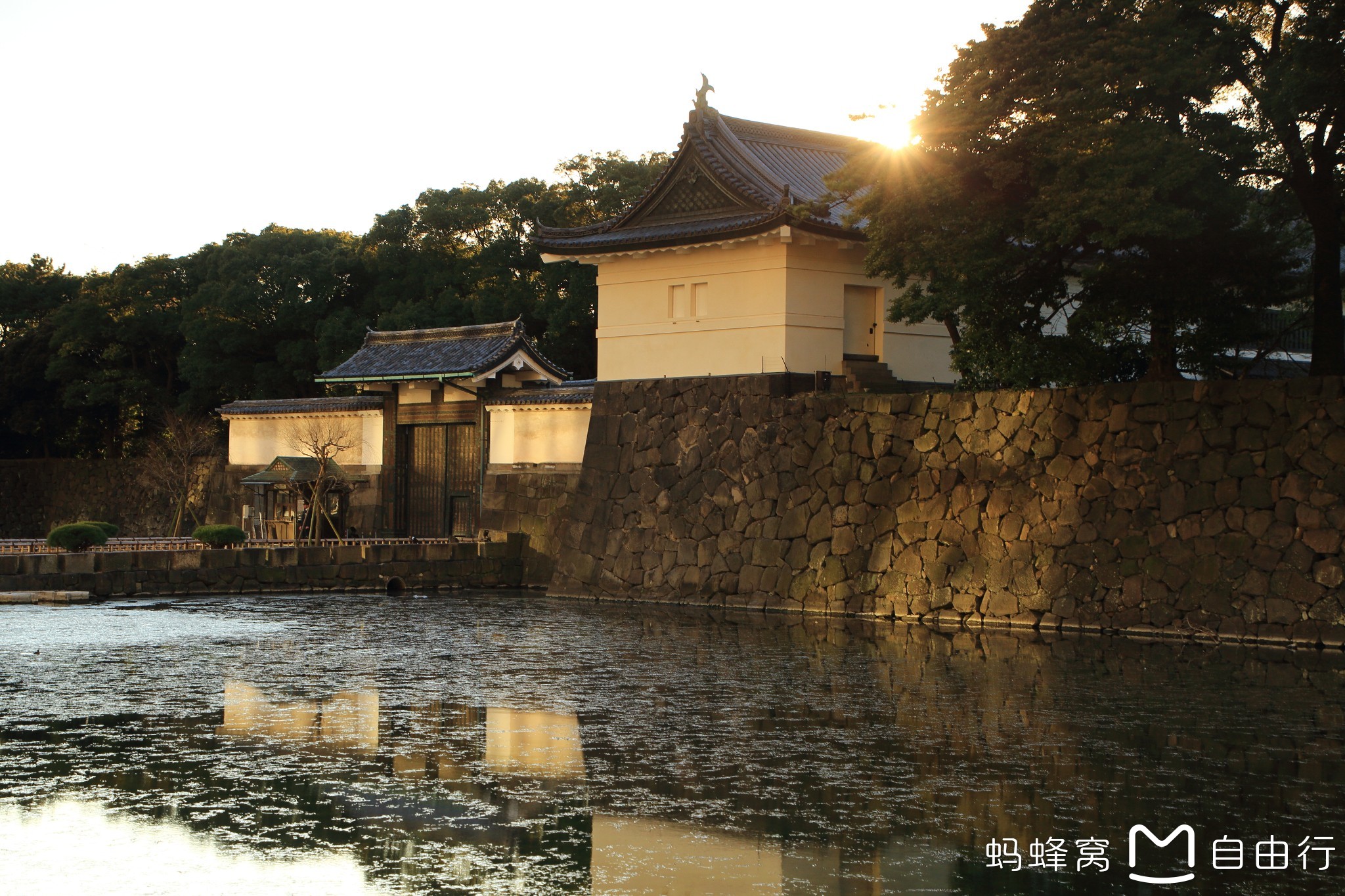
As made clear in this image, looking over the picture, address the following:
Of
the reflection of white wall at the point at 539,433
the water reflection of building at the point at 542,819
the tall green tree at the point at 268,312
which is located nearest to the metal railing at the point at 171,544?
the reflection of white wall at the point at 539,433

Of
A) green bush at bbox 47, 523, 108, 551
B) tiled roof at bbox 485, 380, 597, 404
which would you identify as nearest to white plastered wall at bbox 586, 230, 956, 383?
tiled roof at bbox 485, 380, 597, 404

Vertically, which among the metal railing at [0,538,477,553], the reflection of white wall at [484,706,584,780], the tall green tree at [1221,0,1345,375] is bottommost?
the reflection of white wall at [484,706,584,780]

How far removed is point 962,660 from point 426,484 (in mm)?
16358

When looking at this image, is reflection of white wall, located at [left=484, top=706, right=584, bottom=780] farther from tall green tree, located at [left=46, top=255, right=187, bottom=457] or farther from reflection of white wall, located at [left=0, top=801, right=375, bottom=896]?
tall green tree, located at [left=46, top=255, right=187, bottom=457]

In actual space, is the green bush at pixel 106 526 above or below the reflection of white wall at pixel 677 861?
above

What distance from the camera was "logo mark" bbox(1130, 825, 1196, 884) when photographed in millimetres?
6027

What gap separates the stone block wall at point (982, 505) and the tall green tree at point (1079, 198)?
3.75 ft

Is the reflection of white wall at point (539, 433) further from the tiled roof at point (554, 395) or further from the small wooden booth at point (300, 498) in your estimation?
the small wooden booth at point (300, 498)

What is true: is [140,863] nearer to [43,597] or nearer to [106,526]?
[43,597]

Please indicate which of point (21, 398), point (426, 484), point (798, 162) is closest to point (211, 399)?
point (21, 398)

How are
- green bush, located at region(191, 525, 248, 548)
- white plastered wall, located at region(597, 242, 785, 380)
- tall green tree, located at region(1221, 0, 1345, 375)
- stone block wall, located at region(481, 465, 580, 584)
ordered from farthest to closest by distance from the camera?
stone block wall, located at region(481, 465, 580, 584)
green bush, located at region(191, 525, 248, 548)
white plastered wall, located at region(597, 242, 785, 380)
tall green tree, located at region(1221, 0, 1345, 375)

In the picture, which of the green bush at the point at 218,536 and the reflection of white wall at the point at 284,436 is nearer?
the green bush at the point at 218,536

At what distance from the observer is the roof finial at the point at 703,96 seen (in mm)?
24000

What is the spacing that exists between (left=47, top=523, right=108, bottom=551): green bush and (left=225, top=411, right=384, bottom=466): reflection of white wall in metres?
6.94
